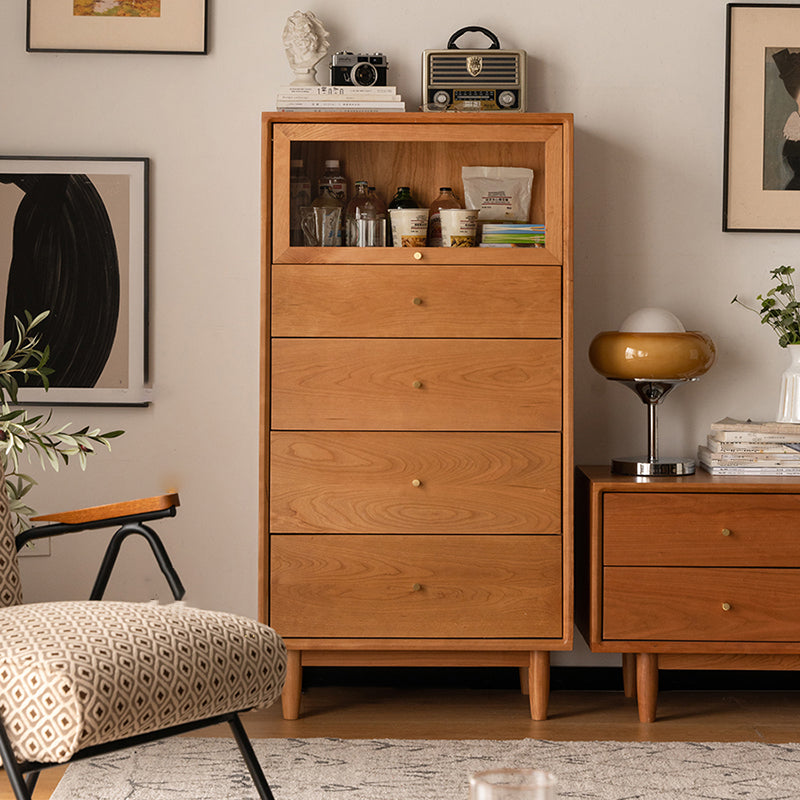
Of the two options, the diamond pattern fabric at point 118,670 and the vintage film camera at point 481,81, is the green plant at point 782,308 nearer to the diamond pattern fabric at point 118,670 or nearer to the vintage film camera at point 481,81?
the vintage film camera at point 481,81

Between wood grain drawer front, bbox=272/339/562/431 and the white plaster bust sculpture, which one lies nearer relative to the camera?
wood grain drawer front, bbox=272/339/562/431

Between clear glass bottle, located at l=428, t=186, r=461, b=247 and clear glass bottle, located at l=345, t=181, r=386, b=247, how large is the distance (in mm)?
124

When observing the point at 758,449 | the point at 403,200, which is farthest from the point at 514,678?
the point at 403,200

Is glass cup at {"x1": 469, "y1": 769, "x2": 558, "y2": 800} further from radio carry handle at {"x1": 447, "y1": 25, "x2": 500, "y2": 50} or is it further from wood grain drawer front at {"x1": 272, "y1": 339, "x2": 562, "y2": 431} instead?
radio carry handle at {"x1": 447, "y1": 25, "x2": 500, "y2": 50}

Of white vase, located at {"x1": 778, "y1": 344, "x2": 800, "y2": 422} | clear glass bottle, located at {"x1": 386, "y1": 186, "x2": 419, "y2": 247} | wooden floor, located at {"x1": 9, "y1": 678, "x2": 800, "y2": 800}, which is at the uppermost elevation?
clear glass bottle, located at {"x1": 386, "y1": 186, "x2": 419, "y2": 247}

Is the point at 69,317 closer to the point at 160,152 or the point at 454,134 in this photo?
the point at 160,152

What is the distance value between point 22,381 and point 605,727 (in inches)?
73.4

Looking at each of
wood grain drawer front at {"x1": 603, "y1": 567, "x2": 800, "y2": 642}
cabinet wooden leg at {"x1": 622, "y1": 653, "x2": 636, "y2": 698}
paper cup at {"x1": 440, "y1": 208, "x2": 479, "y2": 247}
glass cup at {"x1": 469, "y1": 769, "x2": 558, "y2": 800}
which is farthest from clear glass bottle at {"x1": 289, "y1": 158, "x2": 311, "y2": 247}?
glass cup at {"x1": 469, "y1": 769, "x2": 558, "y2": 800}

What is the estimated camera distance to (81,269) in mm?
2873

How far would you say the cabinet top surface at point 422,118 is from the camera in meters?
2.49

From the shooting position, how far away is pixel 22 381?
2.88 meters

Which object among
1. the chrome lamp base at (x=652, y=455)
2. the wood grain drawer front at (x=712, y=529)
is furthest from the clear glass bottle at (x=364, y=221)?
the wood grain drawer front at (x=712, y=529)

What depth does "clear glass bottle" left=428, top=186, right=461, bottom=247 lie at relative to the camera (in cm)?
261

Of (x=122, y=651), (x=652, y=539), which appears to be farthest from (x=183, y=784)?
(x=652, y=539)
